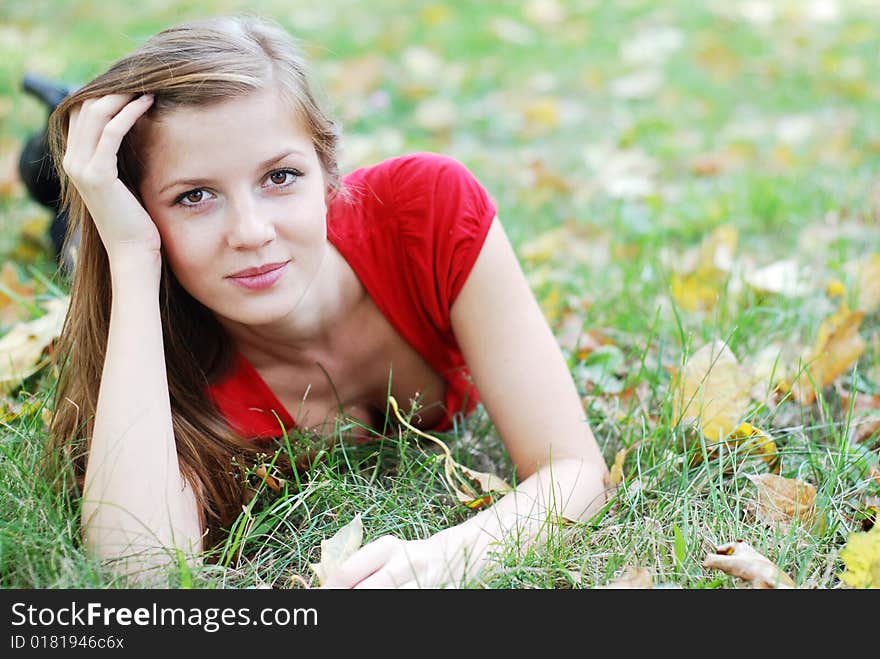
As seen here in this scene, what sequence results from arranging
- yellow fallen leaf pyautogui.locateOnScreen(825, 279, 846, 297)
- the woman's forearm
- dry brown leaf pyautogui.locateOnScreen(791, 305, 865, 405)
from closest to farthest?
the woman's forearm, dry brown leaf pyautogui.locateOnScreen(791, 305, 865, 405), yellow fallen leaf pyautogui.locateOnScreen(825, 279, 846, 297)

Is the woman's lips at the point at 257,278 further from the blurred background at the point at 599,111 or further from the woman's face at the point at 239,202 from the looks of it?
the blurred background at the point at 599,111

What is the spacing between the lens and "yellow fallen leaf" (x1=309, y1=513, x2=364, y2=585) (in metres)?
1.47

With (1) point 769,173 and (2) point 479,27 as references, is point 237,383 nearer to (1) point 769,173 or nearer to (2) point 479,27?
(1) point 769,173

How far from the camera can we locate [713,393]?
1.79 meters

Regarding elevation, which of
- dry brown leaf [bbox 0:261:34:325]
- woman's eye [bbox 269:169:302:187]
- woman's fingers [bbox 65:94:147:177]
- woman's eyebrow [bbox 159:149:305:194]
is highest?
woman's fingers [bbox 65:94:147:177]

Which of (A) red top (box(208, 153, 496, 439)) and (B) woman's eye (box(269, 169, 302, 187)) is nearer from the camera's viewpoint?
(B) woman's eye (box(269, 169, 302, 187))

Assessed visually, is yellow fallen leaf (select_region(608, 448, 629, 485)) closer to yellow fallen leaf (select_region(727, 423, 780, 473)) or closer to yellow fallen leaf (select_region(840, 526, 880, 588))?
yellow fallen leaf (select_region(727, 423, 780, 473))

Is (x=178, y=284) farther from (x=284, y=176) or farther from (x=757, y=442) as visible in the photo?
(x=757, y=442)

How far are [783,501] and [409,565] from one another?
2.13 ft

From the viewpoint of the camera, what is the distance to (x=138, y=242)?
1.64m

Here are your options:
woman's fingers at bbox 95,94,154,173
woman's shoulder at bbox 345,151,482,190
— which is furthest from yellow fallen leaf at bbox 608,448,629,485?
woman's fingers at bbox 95,94,154,173

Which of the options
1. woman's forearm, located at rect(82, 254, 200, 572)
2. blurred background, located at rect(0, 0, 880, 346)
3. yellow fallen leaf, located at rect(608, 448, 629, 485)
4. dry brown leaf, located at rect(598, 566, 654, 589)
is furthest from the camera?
blurred background, located at rect(0, 0, 880, 346)

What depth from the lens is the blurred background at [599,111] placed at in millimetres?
2912
